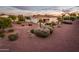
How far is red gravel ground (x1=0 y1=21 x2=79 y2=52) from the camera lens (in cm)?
183

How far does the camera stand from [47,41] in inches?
72.5

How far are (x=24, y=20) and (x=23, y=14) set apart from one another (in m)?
0.08

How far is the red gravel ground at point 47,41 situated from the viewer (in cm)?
183

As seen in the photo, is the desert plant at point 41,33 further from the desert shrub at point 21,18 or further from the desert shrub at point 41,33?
the desert shrub at point 21,18

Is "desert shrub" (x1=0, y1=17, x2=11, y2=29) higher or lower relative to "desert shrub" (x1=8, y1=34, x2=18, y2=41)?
higher

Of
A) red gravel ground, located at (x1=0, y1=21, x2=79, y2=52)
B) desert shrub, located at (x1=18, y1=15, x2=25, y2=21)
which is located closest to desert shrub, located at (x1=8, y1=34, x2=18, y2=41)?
red gravel ground, located at (x1=0, y1=21, x2=79, y2=52)

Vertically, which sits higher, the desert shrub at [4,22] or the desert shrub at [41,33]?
the desert shrub at [4,22]

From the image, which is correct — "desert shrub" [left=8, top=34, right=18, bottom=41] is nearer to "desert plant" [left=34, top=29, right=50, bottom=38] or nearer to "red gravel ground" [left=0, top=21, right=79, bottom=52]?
"red gravel ground" [left=0, top=21, right=79, bottom=52]

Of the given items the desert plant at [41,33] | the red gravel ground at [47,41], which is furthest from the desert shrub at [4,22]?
the desert plant at [41,33]

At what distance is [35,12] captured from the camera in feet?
6.14

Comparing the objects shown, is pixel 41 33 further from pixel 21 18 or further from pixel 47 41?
pixel 21 18
